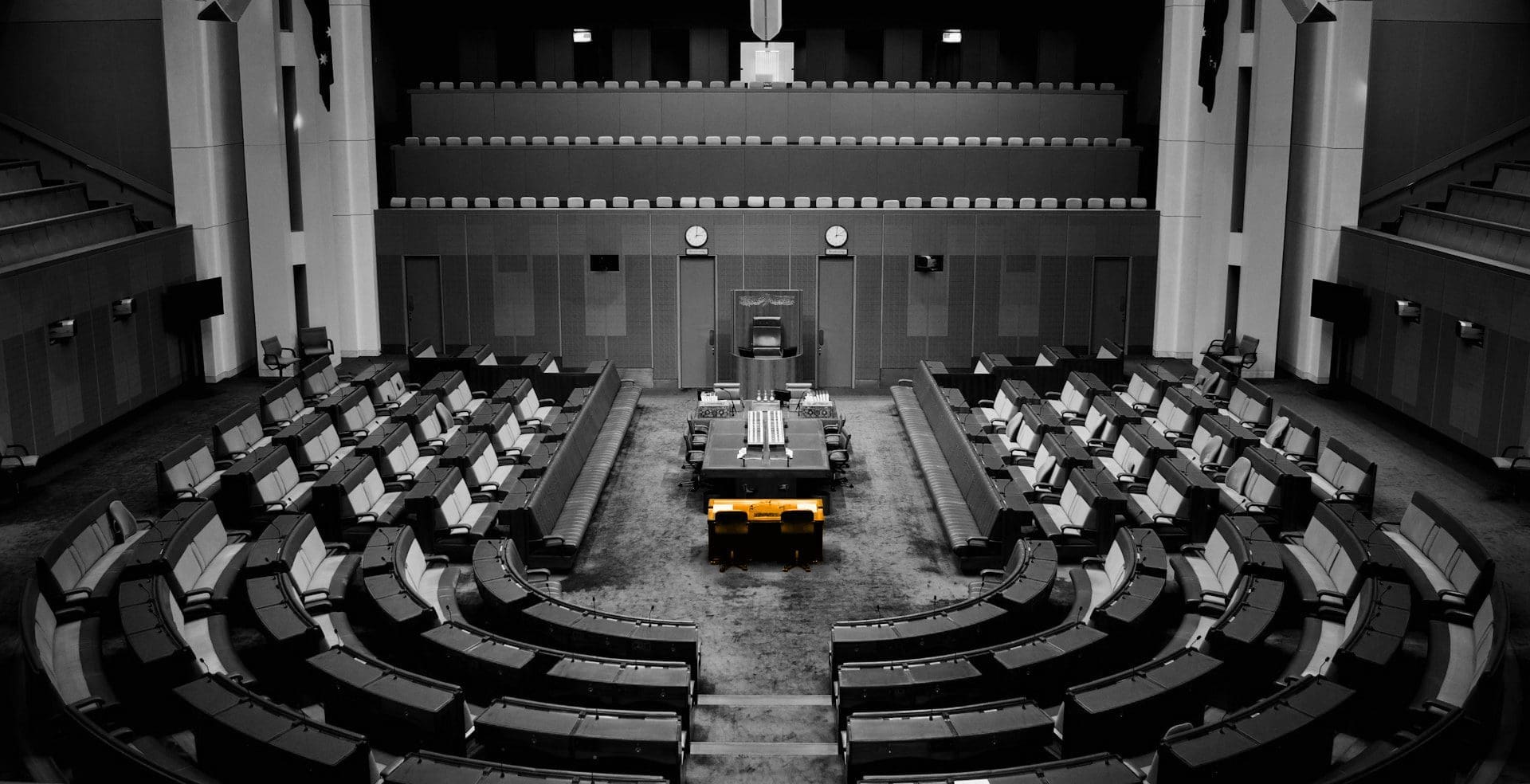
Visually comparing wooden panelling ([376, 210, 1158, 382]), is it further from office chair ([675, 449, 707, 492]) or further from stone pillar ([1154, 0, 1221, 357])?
office chair ([675, 449, 707, 492])

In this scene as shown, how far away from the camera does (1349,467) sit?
15.3m

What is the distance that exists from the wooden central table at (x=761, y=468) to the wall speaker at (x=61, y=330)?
8.91m

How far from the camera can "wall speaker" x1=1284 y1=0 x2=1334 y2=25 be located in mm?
15312

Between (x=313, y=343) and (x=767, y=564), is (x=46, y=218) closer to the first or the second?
(x=313, y=343)

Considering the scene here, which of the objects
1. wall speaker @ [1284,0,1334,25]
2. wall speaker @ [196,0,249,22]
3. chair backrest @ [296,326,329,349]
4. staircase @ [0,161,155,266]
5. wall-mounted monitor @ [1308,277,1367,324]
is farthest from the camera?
chair backrest @ [296,326,329,349]

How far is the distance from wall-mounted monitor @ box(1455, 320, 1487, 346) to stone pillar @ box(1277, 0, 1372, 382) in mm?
3916

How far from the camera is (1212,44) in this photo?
22.5 m

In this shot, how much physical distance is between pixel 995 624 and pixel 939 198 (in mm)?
13913

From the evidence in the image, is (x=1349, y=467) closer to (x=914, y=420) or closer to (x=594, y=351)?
(x=914, y=420)

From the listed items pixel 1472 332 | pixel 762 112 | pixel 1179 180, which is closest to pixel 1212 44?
pixel 1179 180

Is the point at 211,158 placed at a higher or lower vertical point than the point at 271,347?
higher

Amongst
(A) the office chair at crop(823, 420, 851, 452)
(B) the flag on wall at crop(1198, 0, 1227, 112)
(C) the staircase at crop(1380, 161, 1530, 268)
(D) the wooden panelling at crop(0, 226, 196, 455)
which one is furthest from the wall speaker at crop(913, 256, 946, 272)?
(D) the wooden panelling at crop(0, 226, 196, 455)

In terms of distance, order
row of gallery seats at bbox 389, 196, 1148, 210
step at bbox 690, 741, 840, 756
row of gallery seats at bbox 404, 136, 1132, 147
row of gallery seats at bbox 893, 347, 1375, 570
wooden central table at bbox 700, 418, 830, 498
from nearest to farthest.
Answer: step at bbox 690, 741, 840, 756
row of gallery seats at bbox 893, 347, 1375, 570
wooden central table at bbox 700, 418, 830, 498
row of gallery seats at bbox 389, 196, 1148, 210
row of gallery seats at bbox 404, 136, 1132, 147

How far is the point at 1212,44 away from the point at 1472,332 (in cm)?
752
